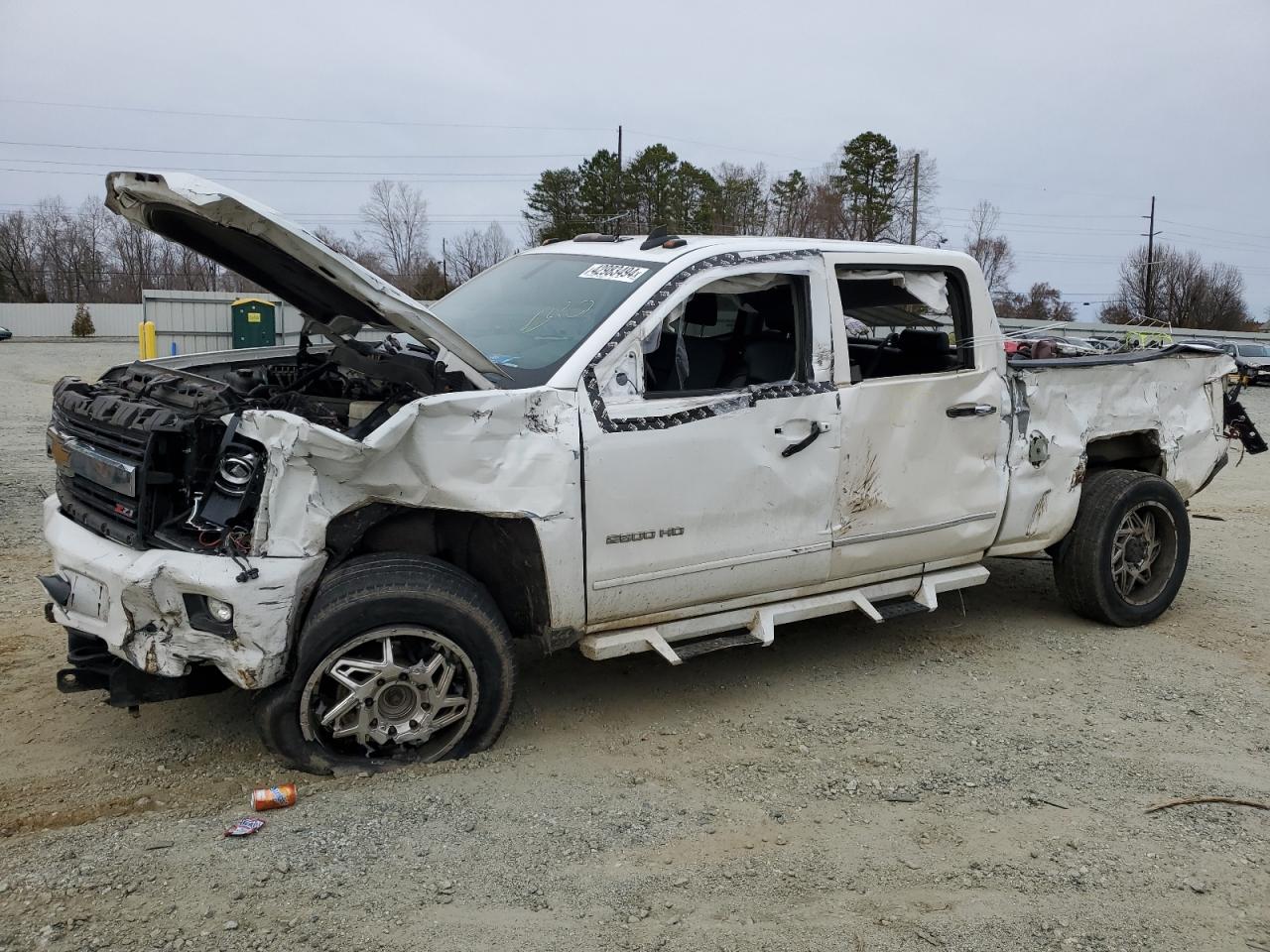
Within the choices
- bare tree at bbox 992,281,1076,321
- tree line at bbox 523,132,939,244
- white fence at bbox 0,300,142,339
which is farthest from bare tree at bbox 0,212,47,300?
bare tree at bbox 992,281,1076,321

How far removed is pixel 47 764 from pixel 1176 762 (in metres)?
4.40

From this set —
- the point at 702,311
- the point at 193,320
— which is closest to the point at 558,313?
the point at 702,311

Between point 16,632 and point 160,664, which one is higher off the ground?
point 160,664

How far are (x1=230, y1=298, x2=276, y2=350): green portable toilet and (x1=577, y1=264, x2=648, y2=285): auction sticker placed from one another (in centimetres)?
2206

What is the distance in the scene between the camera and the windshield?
4.13 m

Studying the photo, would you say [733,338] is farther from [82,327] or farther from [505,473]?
[82,327]

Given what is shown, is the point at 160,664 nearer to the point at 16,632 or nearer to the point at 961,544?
the point at 16,632

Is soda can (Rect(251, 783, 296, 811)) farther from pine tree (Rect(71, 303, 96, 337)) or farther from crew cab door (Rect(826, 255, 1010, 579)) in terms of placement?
pine tree (Rect(71, 303, 96, 337))

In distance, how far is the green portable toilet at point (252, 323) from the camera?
2495 cm

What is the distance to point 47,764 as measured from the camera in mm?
3832

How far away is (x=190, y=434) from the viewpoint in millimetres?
3539

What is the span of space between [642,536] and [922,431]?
1546 millimetres

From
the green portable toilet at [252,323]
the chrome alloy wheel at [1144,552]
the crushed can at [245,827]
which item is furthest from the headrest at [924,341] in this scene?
the green portable toilet at [252,323]

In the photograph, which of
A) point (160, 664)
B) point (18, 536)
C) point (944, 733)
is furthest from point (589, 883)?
point (18, 536)
